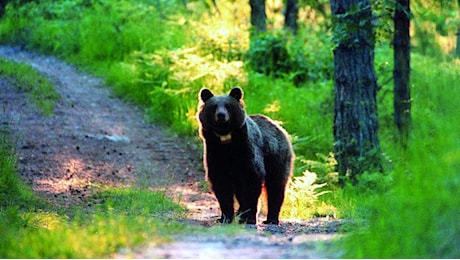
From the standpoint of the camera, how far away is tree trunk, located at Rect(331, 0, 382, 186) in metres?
11.7

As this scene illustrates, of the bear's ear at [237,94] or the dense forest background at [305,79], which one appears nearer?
the dense forest background at [305,79]

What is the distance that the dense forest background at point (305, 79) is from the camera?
5500 millimetres

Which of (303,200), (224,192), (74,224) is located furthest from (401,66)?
(74,224)

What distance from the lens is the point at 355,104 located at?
39.2 feet

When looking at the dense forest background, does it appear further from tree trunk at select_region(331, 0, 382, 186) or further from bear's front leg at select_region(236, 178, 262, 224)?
bear's front leg at select_region(236, 178, 262, 224)

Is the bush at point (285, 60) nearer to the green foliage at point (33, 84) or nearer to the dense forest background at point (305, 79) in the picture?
the dense forest background at point (305, 79)

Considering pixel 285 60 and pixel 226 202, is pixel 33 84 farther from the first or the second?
pixel 226 202

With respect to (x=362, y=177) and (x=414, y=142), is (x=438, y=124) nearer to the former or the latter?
(x=414, y=142)

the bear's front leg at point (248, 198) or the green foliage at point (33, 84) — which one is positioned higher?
the green foliage at point (33, 84)

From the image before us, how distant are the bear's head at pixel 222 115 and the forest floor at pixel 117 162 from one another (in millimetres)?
1083

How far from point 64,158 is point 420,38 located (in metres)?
6.58

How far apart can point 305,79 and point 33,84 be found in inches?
276

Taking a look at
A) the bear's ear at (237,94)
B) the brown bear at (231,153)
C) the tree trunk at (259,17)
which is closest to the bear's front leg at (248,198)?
the brown bear at (231,153)

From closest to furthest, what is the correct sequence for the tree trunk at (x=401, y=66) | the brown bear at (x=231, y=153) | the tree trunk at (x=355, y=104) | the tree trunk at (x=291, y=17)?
the brown bear at (x=231, y=153) < the tree trunk at (x=355, y=104) < the tree trunk at (x=401, y=66) < the tree trunk at (x=291, y=17)
